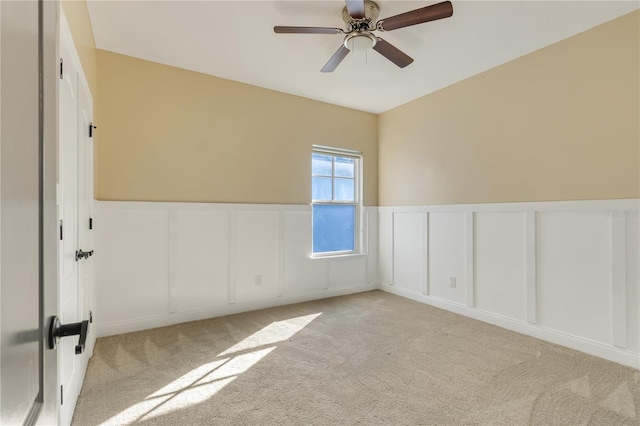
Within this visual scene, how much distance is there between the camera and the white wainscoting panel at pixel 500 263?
3.00 m

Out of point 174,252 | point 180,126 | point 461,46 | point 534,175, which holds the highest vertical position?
point 461,46

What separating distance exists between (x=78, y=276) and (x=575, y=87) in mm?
4091

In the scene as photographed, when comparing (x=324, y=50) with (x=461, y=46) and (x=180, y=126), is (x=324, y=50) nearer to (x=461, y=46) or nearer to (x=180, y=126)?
(x=461, y=46)

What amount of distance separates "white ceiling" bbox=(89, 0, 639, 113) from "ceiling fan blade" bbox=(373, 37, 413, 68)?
0.75 feet

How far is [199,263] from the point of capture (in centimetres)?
330

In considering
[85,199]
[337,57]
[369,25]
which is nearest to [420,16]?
[369,25]

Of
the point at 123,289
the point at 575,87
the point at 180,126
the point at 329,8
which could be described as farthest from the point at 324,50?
the point at 123,289

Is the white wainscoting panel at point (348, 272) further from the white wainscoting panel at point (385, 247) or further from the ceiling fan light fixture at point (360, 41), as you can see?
the ceiling fan light fixture at point (360, 41)

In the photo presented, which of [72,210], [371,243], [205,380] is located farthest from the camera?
[371,243]

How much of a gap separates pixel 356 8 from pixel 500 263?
8.98 ft

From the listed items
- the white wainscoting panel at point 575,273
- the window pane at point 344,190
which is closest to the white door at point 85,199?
the window pane at point 344,190

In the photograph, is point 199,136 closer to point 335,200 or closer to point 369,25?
point 335,200

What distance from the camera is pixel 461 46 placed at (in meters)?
2.80

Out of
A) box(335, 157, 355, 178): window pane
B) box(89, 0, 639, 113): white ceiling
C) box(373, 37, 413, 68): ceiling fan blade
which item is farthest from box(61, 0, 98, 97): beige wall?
box(335, 157, 355, 178): window pane
